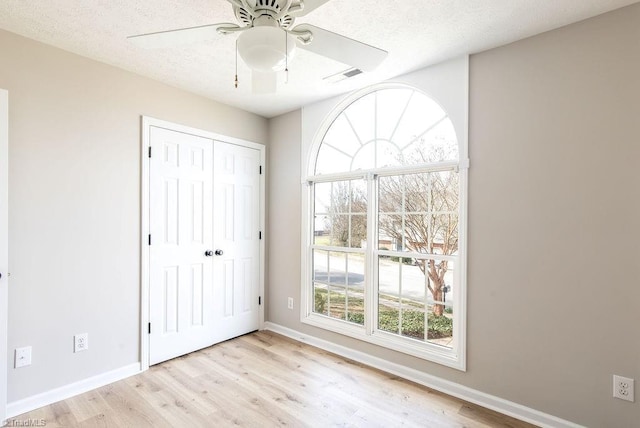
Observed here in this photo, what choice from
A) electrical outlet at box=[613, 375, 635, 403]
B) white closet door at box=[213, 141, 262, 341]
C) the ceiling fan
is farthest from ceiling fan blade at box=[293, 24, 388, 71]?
electrical outlet at box=[613, 375, 635, 403]

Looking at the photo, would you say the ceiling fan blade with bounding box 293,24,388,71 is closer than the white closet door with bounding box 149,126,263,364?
Yes

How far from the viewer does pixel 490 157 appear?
7.63 ft

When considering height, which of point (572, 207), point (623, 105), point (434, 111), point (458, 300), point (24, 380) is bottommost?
point (24, 380)

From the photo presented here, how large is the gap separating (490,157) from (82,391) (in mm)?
3390

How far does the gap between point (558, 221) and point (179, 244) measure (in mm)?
2964

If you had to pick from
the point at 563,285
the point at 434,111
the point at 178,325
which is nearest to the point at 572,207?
the point at 563,285

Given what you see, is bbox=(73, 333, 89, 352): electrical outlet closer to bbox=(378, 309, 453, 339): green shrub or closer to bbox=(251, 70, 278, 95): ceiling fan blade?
bbox=(251, 70, 278, 95): ceiling fan blade

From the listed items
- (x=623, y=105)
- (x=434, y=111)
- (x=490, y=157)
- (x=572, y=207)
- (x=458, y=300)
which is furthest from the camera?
(x=434, y=111)

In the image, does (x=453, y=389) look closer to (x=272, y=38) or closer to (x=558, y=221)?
(x=558, y=221)

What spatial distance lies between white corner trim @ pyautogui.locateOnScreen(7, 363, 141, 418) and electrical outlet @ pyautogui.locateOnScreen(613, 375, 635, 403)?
10.8ft

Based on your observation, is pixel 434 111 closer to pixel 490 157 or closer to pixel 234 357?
pixel 490 157

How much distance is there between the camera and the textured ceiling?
1850 millimetres

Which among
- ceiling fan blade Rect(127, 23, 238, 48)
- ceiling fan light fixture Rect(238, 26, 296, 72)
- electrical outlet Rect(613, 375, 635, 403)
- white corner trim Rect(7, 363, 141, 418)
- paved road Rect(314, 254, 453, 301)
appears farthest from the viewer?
paved road Rect(314, 254, 453, 301)

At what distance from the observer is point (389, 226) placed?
9.62 feet
